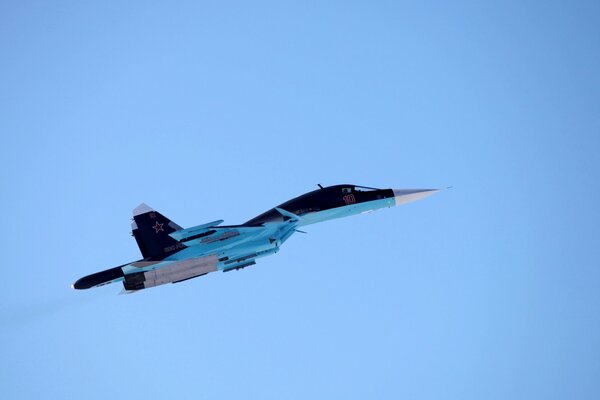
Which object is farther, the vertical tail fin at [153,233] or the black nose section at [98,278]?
the vertical tail fin at [153,233]

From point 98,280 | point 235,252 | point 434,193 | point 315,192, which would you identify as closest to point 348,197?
point 315,192

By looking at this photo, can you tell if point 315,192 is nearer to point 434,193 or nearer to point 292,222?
point 292,222

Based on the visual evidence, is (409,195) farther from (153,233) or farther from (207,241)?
(153,233)

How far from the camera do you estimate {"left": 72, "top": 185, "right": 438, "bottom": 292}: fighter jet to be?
1228 inches

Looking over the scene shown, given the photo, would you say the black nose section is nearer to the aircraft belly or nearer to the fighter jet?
the fighter jet

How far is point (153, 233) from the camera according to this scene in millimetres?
32312

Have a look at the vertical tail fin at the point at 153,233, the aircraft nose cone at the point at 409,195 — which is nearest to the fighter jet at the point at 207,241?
the vertical tail fin at the point at 153,233

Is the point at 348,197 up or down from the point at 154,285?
up

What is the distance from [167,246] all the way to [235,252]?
3.25m

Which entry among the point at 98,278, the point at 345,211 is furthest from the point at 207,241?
the point at 345,211

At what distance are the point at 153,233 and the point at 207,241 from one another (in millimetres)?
2793

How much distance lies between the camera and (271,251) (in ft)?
107

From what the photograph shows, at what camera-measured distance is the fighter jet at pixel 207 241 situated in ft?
102

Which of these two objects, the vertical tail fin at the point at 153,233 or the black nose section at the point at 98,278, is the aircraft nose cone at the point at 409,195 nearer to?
the vertical tail fin at the point at 153,233
